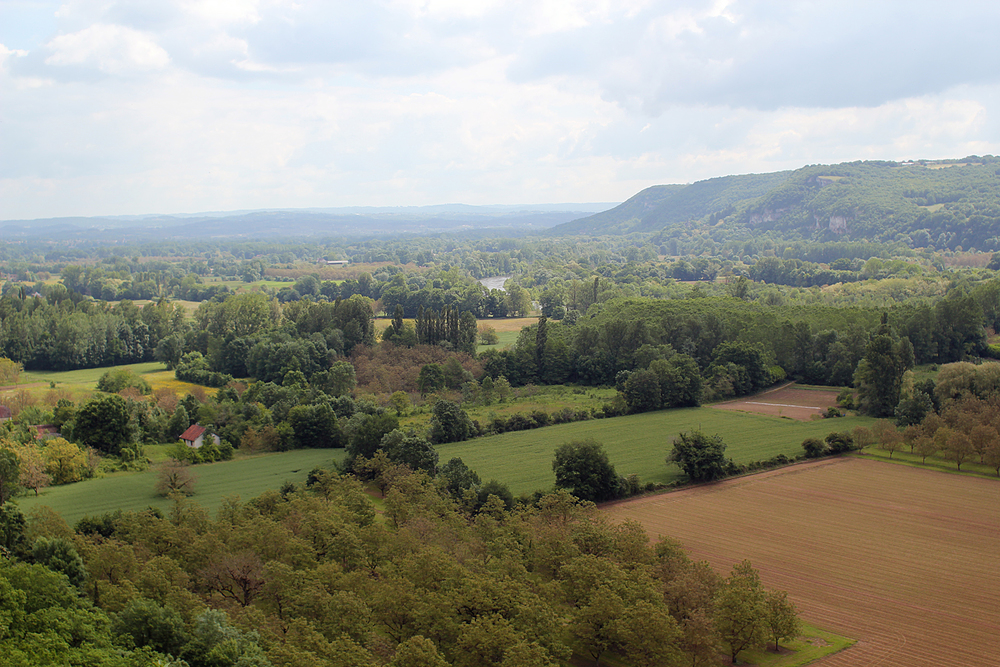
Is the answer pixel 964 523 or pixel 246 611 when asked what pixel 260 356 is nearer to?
pixel 246 611

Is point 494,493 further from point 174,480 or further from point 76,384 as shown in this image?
point 76,384

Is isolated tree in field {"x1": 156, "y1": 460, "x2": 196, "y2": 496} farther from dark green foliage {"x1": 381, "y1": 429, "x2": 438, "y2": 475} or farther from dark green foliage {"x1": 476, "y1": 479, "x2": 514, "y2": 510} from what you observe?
dark green foliage {"x1": 476, "y1": 479, "x2": 514, "y2": 510}

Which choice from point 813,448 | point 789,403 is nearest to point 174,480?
point 813,448

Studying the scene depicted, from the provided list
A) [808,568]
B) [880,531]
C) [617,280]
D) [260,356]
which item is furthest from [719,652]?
[617,280]

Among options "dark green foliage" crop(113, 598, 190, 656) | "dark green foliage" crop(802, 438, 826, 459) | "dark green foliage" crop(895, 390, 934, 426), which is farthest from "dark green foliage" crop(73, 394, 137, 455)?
"dark green foliage" crop(895, 390, 934, 426)

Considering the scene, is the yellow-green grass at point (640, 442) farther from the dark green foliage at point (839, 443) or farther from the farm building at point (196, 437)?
the farm building at point (196, 437)

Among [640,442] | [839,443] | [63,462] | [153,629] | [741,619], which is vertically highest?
[153,629]

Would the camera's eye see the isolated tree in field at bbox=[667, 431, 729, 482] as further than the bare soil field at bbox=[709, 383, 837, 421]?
No
